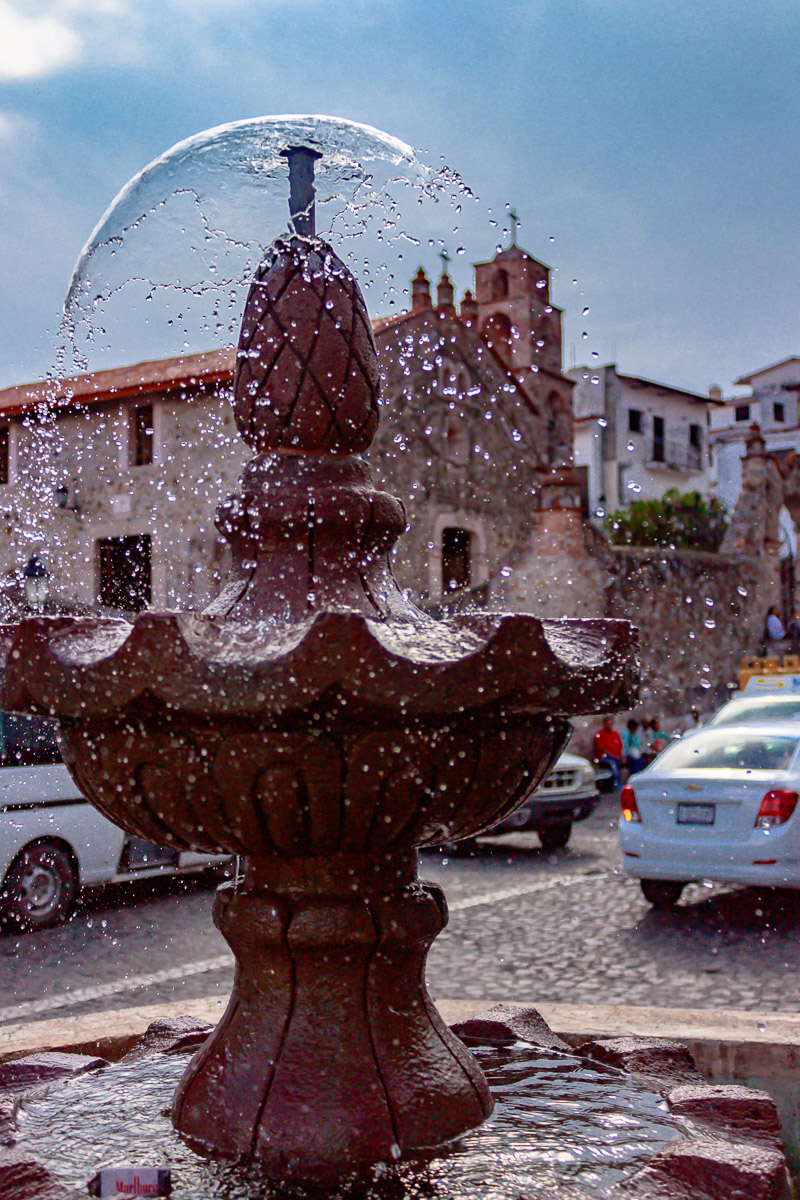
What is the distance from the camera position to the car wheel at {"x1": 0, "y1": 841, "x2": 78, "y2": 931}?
331 inches

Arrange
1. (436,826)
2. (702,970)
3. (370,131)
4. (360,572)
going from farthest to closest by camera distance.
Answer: (702,970)
(370,131)
(360,572)
(436,826)

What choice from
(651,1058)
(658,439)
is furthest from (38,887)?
(658,439)

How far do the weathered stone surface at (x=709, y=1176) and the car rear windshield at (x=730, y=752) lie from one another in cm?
664

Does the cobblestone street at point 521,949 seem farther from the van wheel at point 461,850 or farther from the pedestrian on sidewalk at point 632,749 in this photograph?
the pedestrian on sidewalk at point 632,749

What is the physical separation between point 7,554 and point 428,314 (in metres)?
9.80

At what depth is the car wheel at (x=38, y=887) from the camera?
8406mm

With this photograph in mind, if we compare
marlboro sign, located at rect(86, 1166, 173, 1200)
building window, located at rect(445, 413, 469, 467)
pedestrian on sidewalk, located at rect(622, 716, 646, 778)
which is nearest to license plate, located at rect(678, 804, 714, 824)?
marlboro sign, located at rect(86, 1166, 173, 1200)

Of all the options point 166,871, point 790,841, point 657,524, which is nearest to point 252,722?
point 790,841

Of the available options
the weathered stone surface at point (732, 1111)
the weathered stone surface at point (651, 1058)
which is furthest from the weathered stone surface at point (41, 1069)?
the weathered stone surface at point (732, 1111)

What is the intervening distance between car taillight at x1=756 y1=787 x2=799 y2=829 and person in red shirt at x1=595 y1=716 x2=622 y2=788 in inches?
335

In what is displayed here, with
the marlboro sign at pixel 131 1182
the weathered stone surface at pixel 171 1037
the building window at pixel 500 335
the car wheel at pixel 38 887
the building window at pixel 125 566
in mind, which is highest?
the building window at pixel 500 335

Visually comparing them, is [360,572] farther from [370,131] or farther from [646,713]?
[646,713]

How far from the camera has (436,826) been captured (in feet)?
8.58

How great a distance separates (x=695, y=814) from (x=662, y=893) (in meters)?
0.87
